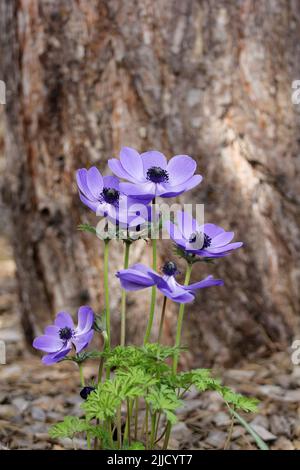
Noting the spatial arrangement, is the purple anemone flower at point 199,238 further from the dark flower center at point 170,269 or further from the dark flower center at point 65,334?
the dark flower center at point 65,334

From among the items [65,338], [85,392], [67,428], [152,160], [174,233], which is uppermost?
[152,160]

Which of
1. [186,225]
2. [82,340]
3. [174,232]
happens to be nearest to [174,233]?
[174,232]

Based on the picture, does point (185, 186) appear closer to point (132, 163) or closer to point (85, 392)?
point (132, 163)

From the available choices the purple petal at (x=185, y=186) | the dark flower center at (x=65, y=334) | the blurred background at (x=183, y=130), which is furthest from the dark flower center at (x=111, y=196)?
the blurred background at (x=183, y=130)
